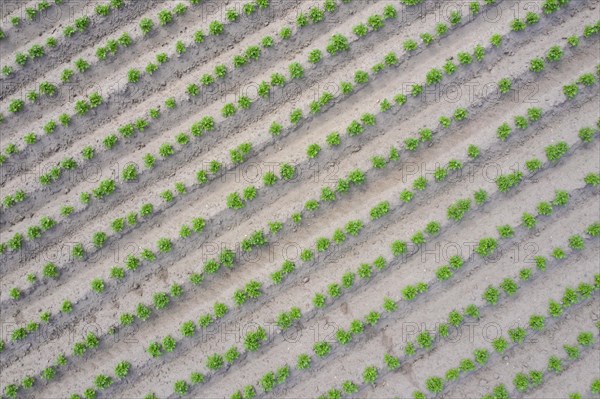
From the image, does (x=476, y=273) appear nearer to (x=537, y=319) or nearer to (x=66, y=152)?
(x=537, y=319)

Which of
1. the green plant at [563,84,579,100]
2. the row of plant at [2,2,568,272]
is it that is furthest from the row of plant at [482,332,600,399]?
the row of plant at [2,2,568,272]

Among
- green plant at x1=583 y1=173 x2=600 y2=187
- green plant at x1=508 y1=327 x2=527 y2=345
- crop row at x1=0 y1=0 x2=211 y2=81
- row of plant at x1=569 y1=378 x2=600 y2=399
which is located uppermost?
crop row at x1=0 y1=0 x2=211 y2=81

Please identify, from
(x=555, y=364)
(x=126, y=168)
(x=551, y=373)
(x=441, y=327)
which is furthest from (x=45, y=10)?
(x=551, y=373)

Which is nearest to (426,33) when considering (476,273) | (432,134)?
(432,134)

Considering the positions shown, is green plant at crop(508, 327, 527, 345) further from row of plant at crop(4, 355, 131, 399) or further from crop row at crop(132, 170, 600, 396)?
row of plant at crop(4, 355, 131, 399)

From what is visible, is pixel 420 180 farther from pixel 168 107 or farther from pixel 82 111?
pixel 82 111
